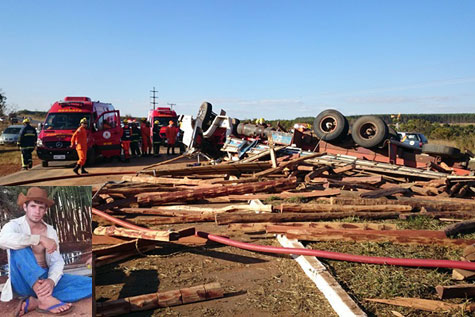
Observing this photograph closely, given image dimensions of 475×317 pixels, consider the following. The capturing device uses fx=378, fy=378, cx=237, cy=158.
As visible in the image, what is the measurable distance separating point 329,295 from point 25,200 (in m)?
2.82

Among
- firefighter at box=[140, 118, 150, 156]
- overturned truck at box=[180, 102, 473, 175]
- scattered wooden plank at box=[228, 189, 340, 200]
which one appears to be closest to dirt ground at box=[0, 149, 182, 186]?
firefighter at box=[140, 118, 150, 156]

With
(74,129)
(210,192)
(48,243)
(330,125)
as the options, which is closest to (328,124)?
(330,125)

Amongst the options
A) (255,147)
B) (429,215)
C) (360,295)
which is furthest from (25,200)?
(255,147)

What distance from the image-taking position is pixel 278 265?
466 centimetres

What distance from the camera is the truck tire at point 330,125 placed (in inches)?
464

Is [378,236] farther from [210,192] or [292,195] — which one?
[210,192]

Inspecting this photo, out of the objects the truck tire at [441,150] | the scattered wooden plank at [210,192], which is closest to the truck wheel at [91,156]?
the scattered wooden plank at [210,192]

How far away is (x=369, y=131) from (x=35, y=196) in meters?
10.4

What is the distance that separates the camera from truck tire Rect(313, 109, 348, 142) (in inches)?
464

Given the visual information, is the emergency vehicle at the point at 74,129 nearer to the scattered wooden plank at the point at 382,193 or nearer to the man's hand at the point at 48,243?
the scattered wooden plank at the point at 382,193

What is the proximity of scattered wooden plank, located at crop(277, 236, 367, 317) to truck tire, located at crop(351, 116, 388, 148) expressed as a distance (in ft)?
24.1

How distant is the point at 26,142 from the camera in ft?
46.3

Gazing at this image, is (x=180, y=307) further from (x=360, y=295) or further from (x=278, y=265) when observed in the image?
(x=360, y=295)

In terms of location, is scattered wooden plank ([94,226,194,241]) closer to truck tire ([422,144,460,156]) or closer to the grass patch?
the grass patch
